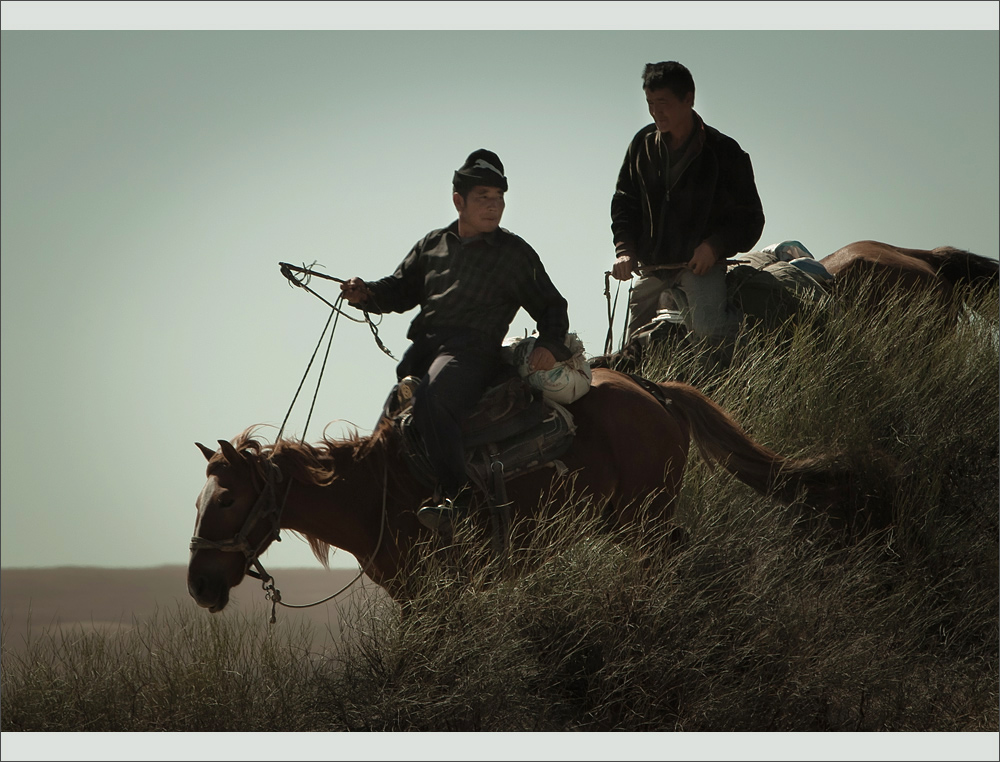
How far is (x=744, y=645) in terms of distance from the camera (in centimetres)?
491

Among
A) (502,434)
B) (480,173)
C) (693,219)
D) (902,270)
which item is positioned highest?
(693,219)

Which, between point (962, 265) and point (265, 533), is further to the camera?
point (962, 265)

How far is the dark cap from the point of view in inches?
192

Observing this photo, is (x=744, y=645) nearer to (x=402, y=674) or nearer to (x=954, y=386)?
(x=402, y=674)

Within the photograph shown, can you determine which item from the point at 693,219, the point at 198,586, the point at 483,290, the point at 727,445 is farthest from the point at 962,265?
the point at 198,586

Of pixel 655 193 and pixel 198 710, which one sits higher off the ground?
pixel 655 193

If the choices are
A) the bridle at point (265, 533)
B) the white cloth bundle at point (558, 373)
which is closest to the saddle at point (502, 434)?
the white cloth bundle at point (558, 373)

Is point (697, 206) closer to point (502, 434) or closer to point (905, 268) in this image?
point (905, 268)

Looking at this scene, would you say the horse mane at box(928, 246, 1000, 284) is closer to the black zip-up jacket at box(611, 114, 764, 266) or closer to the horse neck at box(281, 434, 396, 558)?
the black zip-up jacket at box(611, 114, 764, 266)

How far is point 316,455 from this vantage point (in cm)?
493

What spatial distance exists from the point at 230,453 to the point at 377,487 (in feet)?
2.34

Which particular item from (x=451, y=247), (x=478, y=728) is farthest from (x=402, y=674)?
(x=451, y=247)

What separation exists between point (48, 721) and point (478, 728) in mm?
1925

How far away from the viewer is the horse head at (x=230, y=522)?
458 cm
